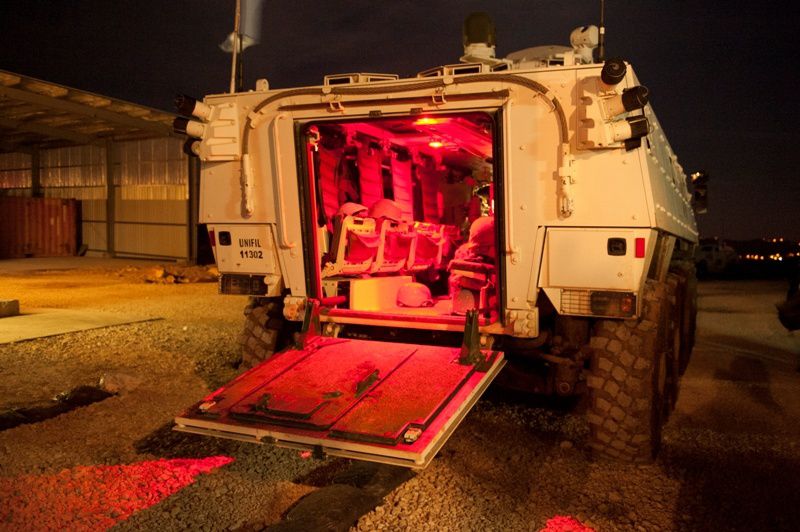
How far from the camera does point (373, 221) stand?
6805mm

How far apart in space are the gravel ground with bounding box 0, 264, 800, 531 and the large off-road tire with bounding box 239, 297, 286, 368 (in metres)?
0.85

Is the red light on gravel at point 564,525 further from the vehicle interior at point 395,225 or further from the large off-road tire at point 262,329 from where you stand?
the large off-road tire at point 262,329

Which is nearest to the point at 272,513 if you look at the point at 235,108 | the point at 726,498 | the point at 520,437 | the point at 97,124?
the point at 520,437

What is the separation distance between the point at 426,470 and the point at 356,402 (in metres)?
0.85

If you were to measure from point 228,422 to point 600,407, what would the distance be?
270cm

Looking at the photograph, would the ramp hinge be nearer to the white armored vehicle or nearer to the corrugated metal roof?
the white armored vehicle

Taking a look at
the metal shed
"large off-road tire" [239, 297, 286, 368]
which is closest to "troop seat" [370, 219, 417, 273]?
"large off-road tire" [239, 297, 286, 368]

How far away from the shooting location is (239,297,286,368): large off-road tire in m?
6.11

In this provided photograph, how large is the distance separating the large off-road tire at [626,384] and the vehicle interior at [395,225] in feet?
2.99

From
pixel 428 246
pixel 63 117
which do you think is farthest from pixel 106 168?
pixel 428 246

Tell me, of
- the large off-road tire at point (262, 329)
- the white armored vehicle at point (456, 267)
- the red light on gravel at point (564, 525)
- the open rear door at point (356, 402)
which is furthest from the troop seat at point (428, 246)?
the red light on gravel at point (564, 525)

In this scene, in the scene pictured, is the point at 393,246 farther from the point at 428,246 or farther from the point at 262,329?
the point at 262,329

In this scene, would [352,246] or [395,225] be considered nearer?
[352,246]

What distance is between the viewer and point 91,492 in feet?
13.9
